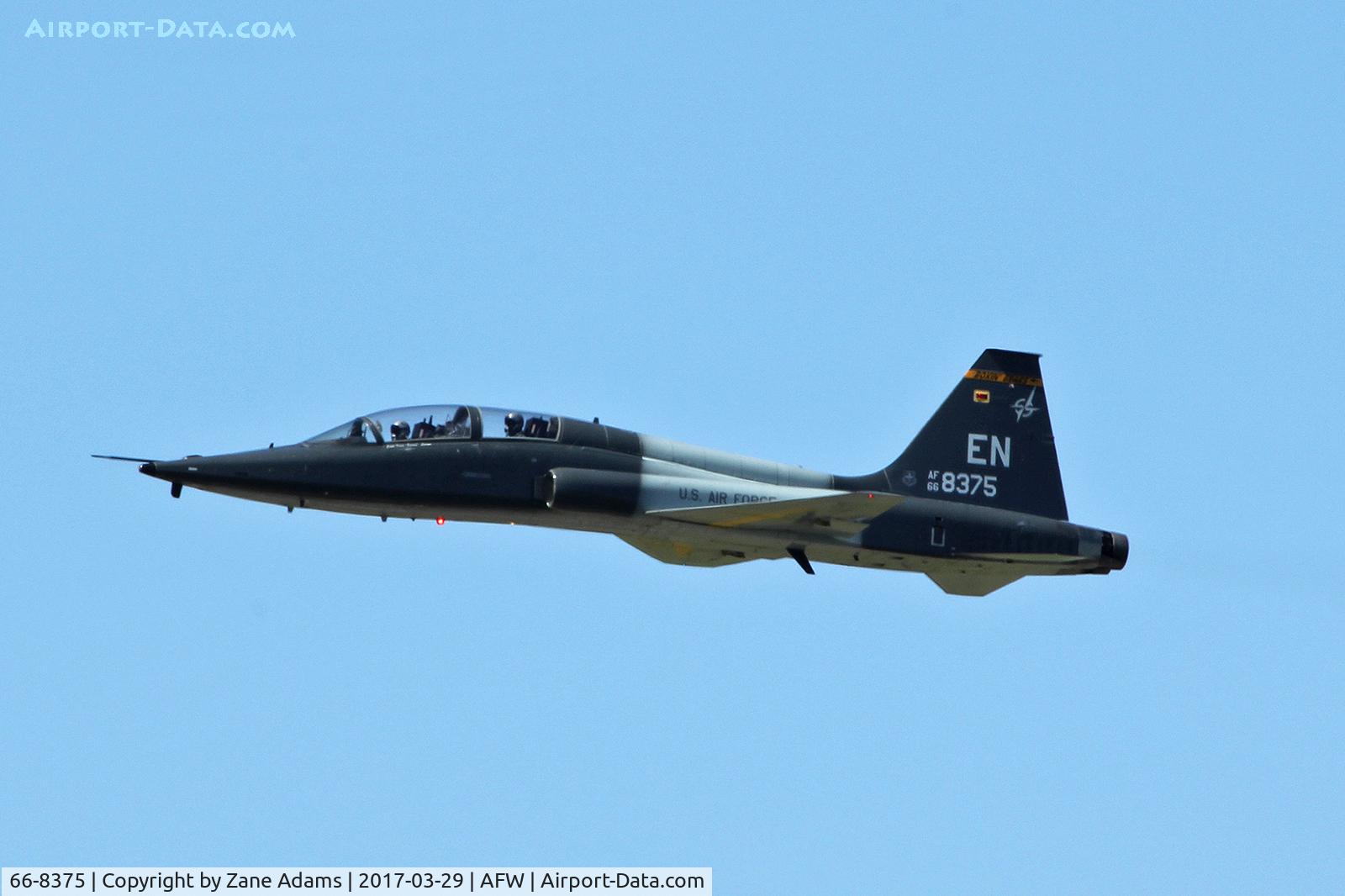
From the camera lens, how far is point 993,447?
32875 mm

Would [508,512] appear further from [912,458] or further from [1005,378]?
[1005,378]

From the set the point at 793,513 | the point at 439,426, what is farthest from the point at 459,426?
the point at 793,513

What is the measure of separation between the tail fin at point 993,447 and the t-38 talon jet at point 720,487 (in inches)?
1.1

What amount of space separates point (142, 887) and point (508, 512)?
753cm

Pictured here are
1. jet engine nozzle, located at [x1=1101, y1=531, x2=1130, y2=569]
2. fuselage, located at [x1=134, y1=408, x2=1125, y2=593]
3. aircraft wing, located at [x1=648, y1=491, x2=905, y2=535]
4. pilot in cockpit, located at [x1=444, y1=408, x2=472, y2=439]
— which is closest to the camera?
fuselage, located at [x1=134, y1=408, x2=1125, y2=593]

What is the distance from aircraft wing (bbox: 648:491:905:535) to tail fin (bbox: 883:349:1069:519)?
2273 mm

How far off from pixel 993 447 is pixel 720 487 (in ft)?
16.8

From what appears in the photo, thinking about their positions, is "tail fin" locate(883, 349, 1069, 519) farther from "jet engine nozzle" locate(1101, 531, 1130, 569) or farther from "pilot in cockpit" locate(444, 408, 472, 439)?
"pilot in cockpit" locate(444, 408, 472, 439)

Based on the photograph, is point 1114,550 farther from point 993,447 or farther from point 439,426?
point 439,426

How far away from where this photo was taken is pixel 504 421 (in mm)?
30016

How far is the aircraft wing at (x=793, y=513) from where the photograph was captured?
29.6m

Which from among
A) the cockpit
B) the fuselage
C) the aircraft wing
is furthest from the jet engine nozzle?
the cockpit

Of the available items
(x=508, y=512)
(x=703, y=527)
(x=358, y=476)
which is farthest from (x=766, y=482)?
(x=358, y=476)

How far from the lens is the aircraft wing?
29.6 metres
